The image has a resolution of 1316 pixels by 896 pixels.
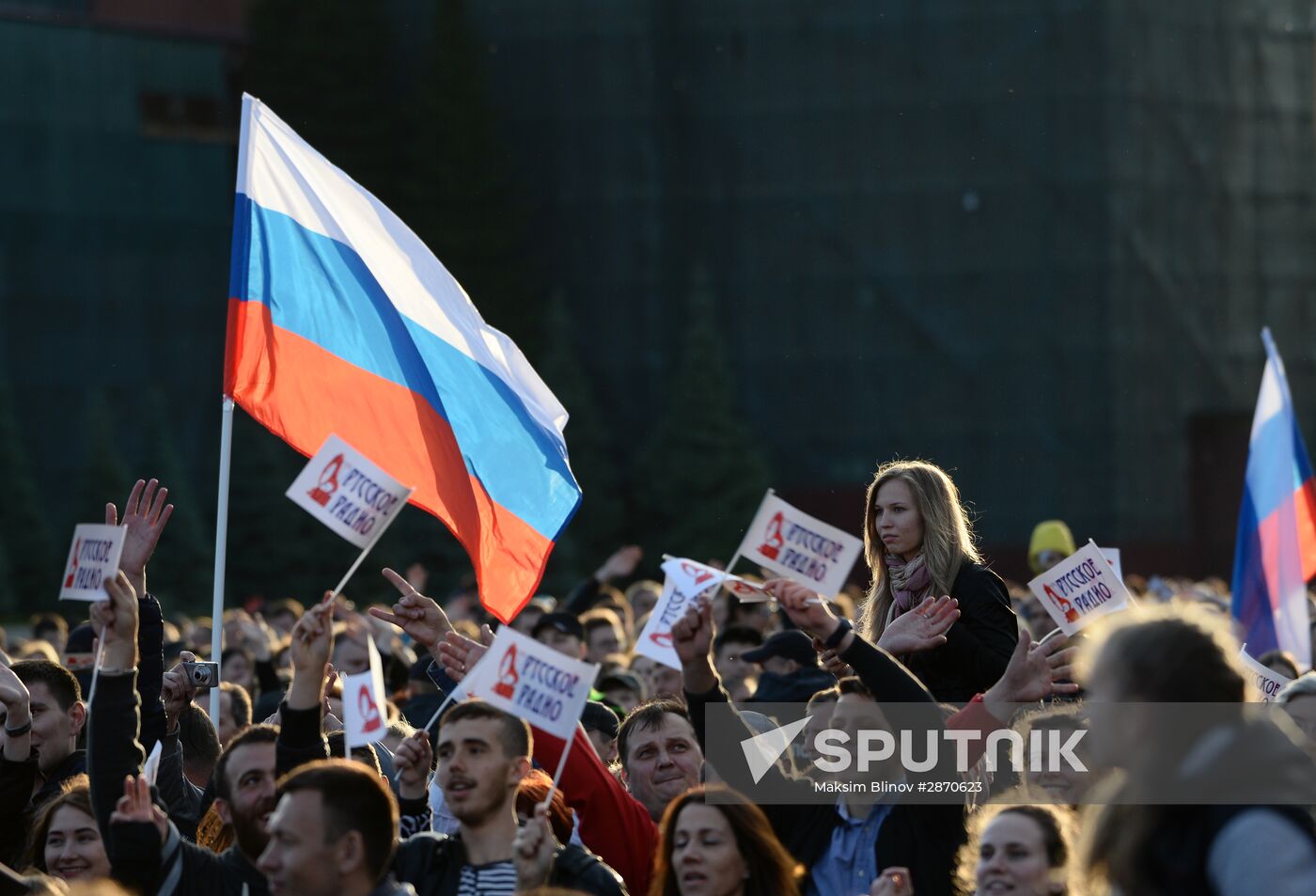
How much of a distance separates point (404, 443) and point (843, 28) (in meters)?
33.2

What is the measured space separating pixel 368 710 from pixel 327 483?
2.27 ft

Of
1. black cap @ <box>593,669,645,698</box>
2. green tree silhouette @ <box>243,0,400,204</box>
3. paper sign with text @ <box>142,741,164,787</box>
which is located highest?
green tree silhouette @ <box>243,0,400,204</box>

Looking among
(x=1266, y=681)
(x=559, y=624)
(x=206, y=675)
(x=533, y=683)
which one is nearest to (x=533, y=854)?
(x=533, y=683)

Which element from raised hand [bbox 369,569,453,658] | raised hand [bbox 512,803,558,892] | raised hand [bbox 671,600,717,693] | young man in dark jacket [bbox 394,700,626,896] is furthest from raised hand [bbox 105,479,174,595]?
raised hand [bbox 512,803,558,892]

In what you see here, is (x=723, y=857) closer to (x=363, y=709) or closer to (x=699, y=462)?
(x=363, y=709)

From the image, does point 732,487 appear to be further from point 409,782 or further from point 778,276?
point 409,782

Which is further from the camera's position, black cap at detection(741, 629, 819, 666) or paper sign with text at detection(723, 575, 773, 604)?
black cap at detection(741, 629, 819, 666)

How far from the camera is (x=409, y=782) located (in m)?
6.90

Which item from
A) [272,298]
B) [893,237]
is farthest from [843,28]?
[272,298]

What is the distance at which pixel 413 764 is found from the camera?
6.80 m

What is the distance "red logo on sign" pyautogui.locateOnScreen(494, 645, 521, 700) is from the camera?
5.80 m

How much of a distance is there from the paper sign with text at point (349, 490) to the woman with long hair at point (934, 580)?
1604mm

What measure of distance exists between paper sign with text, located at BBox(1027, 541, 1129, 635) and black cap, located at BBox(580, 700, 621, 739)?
6.47ft

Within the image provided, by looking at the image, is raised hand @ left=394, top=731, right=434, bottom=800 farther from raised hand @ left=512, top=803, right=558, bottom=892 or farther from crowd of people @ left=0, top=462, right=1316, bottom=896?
raised hand @ left=512, top=803, right=558, bottom=892
